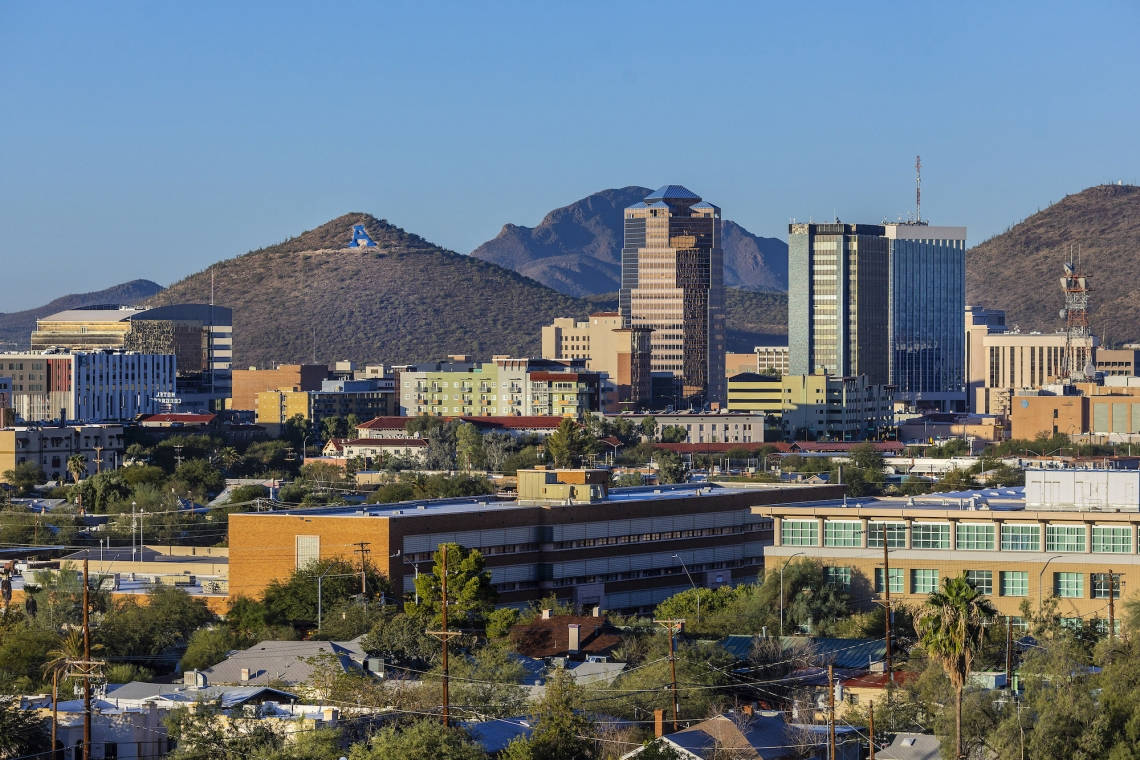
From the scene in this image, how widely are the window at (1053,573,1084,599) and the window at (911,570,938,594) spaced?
3.98 meters

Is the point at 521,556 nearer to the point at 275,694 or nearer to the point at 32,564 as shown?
the point at 32,564

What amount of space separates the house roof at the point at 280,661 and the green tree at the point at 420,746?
11.0 meters

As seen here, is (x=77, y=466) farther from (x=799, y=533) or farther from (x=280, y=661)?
(x=280, y=661)

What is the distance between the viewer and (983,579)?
3123 inches

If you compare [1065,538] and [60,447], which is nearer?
[1065,538]

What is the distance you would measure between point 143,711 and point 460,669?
31.1ft

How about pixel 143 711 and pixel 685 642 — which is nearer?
pixel 143 711

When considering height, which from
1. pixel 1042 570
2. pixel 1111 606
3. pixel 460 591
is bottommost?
pixel 460 591

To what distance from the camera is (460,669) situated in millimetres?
62469

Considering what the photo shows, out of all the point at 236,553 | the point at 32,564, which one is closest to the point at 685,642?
the point at 236,553

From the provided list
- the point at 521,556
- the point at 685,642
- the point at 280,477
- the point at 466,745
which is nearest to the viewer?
the point at 466,745

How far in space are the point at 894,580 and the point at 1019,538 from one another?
4.43 meters

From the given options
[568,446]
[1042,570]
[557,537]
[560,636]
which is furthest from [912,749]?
[568,446]

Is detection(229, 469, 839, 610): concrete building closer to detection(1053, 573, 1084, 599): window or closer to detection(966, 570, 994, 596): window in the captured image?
detection(966, 570, 994, 596): window
